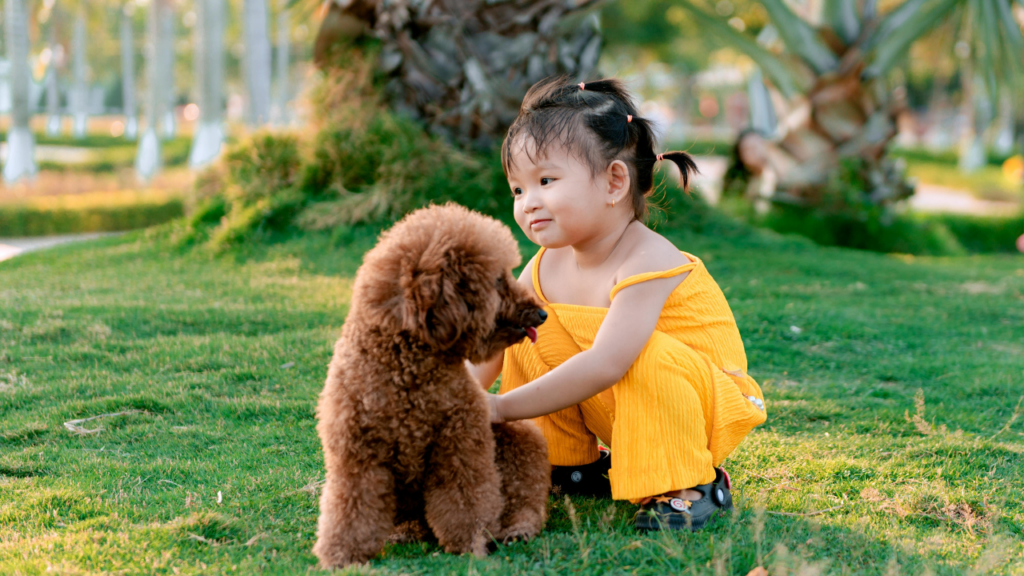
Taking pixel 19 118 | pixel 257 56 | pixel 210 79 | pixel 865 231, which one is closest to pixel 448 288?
pixel 865 231

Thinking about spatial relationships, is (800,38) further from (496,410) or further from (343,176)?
(496,410)

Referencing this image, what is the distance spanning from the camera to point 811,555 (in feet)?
8.40

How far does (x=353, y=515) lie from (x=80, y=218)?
12888mm

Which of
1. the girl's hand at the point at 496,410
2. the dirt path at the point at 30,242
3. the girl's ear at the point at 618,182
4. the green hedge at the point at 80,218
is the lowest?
the dirt path at the point at 30,242

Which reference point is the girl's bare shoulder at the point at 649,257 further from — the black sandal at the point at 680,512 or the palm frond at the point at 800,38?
the palm frond at the point at 800,38

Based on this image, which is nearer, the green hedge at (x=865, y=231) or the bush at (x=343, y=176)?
the bush at (x=343, y=176)

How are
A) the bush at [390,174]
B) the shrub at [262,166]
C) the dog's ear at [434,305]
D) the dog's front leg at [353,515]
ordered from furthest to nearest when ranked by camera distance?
the shrub at [262,166]
the bush at [390,174]
the dog's front leg at [353,515]
the dog's ear at [434,305]

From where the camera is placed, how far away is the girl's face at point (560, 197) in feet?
9.24

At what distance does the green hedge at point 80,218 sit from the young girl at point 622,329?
35.9 ft

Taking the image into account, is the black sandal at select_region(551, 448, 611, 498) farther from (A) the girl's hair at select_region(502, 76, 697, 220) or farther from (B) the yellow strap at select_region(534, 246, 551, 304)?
(A) the girl's hair at select_region(502, 76, 697, 220)

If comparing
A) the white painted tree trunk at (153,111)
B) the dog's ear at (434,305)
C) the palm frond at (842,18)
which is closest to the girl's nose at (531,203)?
the dog's ear at (434,305)

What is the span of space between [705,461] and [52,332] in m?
4.13

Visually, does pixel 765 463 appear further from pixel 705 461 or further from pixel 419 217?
pixel 419 217

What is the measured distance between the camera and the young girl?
272 centimetres
